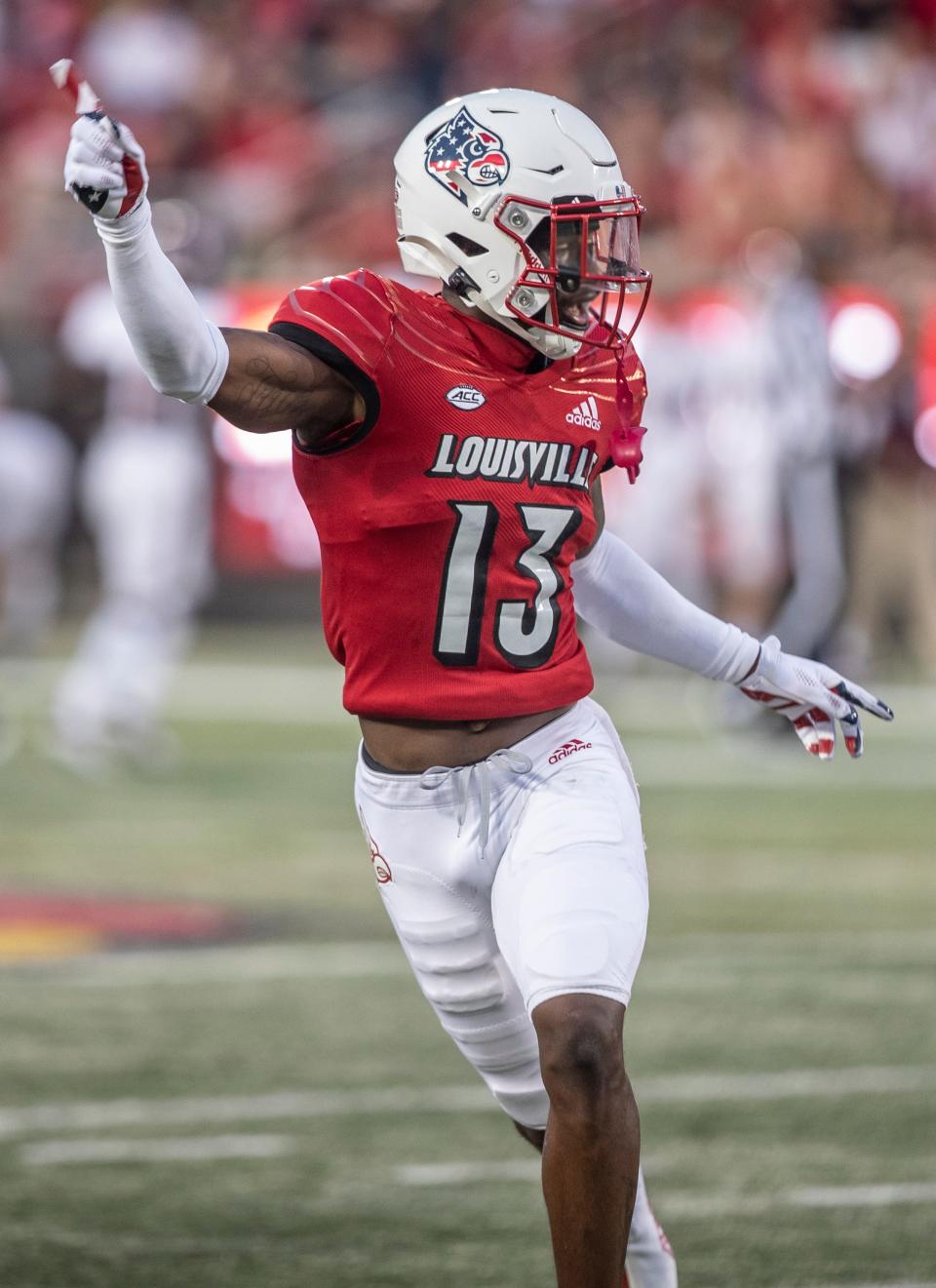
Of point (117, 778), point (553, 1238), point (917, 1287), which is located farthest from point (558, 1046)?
point (117, 778)

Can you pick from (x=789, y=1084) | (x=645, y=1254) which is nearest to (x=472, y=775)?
(x=645, y=1254)

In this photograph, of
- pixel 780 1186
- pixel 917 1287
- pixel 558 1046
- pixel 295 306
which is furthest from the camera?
pixel 780 1186

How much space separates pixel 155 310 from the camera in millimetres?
3051

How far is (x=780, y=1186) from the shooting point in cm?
442

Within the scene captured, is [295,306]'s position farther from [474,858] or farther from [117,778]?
[117,778]

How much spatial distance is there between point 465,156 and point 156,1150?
2170mm

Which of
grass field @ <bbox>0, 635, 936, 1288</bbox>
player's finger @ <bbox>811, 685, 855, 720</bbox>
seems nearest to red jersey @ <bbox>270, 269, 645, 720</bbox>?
player's finger @ <bbox>811, 685, 855, 720</bbox>

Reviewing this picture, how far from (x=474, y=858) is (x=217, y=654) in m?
10.7

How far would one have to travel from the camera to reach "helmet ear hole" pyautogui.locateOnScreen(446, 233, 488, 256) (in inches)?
Result: 142

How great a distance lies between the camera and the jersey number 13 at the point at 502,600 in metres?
3.48

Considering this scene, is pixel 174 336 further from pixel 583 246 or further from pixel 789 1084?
pixel 789 1084

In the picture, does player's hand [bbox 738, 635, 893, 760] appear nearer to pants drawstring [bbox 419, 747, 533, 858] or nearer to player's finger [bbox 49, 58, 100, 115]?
pants drawstring [bbox 419, 747, 533, 858]

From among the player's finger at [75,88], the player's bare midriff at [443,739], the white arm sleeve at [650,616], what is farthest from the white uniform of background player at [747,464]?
the player's finger at [75,88]

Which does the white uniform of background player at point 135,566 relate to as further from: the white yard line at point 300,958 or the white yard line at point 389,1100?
the white yard line at point 389,1100
